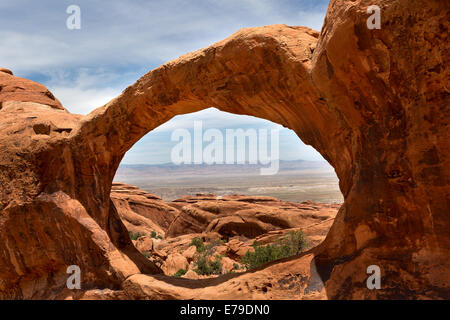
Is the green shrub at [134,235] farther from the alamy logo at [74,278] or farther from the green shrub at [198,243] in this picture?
the alamy logo at [74,278]

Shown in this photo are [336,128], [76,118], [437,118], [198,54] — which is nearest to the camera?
[437,118]

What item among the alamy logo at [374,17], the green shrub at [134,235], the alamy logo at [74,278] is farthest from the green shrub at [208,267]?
the green shrub at [134,235]

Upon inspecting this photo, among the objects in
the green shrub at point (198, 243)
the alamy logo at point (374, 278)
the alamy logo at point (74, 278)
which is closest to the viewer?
the alamy logo at point (374, 278)

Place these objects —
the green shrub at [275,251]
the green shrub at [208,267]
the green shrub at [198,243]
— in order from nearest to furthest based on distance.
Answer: the green shrub at [275,251], the green shrub at [208,267], the green shrub at [198,243]

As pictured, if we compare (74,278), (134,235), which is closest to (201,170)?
(134,235)

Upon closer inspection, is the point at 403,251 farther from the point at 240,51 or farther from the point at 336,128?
the point at 240,51

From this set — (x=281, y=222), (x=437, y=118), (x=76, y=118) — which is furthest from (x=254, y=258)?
(x=437, y=118)

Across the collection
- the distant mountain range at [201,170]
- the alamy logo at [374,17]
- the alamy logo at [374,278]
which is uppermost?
the alamy logo at [374,17]
